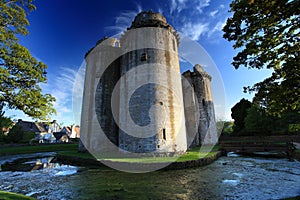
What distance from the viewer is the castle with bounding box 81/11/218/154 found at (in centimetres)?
1366

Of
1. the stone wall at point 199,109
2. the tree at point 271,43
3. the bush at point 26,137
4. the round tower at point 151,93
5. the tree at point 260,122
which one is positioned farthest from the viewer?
the bush at point 26,137

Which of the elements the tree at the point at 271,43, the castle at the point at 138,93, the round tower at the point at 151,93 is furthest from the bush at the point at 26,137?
→ the tree at the point at 271,43

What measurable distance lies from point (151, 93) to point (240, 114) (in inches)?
1410

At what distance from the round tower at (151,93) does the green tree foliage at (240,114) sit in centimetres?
3210

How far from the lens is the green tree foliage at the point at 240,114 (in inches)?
1575

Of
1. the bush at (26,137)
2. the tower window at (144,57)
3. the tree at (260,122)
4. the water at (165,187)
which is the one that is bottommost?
the water at (165,187)

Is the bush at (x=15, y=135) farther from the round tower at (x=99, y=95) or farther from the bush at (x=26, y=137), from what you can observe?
the round tower at (x=99, y=95)

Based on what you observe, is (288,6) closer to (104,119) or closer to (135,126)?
(135,126)

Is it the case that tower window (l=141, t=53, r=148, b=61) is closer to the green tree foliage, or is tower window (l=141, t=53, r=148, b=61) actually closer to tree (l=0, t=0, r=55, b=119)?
tree (l=0, t=0, r=55, b=119)

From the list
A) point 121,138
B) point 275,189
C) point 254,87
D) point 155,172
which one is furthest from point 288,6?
point 121,138

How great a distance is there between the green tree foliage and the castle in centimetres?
3149

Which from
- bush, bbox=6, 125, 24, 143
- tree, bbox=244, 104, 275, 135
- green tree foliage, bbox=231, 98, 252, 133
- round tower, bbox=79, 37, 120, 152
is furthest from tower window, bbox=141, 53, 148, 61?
green tree foliage, bbox=231, 98, 252, 133

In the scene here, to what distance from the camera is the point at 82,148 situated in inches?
715

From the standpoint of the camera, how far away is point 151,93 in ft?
46.9
